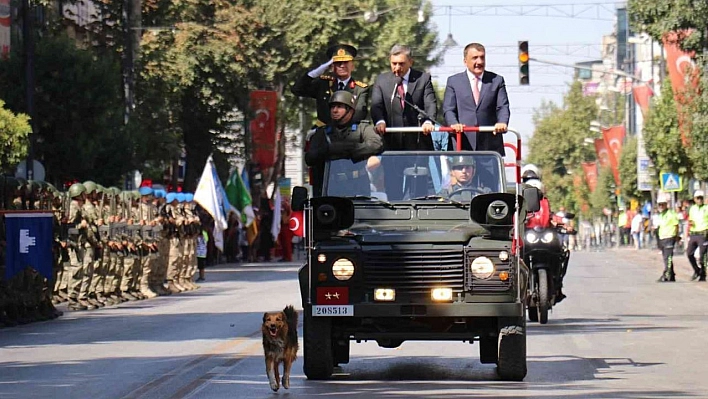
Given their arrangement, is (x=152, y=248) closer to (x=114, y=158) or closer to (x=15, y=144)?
(x=15, y=144)

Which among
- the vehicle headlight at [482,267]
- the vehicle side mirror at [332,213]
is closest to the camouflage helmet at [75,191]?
the vehicle side mirror at [332,213]

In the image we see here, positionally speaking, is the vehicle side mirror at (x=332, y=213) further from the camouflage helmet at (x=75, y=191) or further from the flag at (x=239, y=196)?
the flag at (x=239, y=196)

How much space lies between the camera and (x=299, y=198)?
13.8 metres

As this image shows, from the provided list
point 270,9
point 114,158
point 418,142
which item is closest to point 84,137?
A: point 114,158

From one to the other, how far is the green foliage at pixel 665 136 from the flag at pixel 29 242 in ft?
115

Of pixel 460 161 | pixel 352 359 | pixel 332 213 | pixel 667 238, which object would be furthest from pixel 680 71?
pixel 332 213

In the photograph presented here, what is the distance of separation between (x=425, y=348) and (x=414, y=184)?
137 inches

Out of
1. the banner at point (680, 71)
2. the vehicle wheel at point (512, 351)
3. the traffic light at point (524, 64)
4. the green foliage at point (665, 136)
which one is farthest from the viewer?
the green foliage at point (665, 136)

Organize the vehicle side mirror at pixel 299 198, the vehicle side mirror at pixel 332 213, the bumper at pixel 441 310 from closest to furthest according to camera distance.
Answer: the bumper at pixel 441 310
the vehicle side mirror at pixel 332 213
the vehicle side mirror at pixel 299 198

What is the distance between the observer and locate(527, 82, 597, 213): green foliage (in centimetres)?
13275

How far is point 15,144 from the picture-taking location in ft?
106

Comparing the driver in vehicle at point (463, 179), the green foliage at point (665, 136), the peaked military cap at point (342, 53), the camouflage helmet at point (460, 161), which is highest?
the green foliage at point (665, 136)

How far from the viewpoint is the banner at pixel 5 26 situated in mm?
45406

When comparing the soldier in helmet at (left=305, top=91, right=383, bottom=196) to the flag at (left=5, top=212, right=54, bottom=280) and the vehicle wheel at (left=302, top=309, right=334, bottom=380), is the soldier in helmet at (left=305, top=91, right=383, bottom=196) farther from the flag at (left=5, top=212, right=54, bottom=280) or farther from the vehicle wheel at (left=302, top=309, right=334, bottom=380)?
the flag at (left=5, top=212, right=54, bottom=280)
